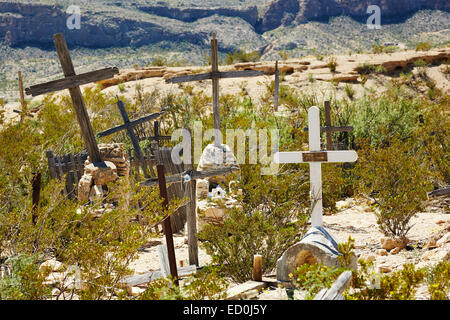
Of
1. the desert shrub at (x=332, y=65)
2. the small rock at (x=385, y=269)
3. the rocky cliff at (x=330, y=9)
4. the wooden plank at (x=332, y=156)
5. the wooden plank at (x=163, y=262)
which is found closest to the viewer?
the small rock at (x=385, y=269)

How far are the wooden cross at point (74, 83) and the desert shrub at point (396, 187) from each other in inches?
181

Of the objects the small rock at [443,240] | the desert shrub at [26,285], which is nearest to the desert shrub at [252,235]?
the small rock at [443,240]

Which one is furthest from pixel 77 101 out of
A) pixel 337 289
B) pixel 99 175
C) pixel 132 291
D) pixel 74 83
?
pixel 337 289

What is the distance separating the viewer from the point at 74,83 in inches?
296

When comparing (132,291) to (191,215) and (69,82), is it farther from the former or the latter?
(69,82)

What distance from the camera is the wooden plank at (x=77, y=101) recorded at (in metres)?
7.57

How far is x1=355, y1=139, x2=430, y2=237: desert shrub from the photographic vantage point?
694cm

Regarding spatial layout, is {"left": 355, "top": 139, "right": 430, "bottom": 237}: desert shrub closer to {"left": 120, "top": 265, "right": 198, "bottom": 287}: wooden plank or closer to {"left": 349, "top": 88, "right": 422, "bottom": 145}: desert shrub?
{"left": 120, "top": 265, "right": 198, "bottom": 287}: wooden plank

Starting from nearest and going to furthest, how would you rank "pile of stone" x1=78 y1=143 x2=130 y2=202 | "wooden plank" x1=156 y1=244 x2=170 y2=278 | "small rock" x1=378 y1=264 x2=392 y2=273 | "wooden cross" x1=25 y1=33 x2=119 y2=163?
"small rock" x1=378 y1=264 x2=392 y2=273
"wooden plank" x1=156 y1=244 x2=170 y2=278
"wooden cross" x1=25 y1=33 x2=119 y2=163
"pile of stone" x1=78 y1=143 x2=130 y2=202

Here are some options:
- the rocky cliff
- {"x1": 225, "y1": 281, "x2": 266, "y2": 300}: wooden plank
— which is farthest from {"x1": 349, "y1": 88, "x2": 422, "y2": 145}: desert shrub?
the rocky cliff

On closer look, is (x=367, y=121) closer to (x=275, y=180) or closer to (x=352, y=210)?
(x=352, y=210)

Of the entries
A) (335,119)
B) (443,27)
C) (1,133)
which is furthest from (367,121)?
(443,27)

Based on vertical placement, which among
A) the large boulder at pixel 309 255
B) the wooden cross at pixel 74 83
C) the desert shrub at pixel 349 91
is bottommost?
the desert shrub at pixel 349 91

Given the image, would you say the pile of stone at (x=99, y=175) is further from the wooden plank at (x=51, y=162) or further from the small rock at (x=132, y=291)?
the small rock at (x=132, y=291)
